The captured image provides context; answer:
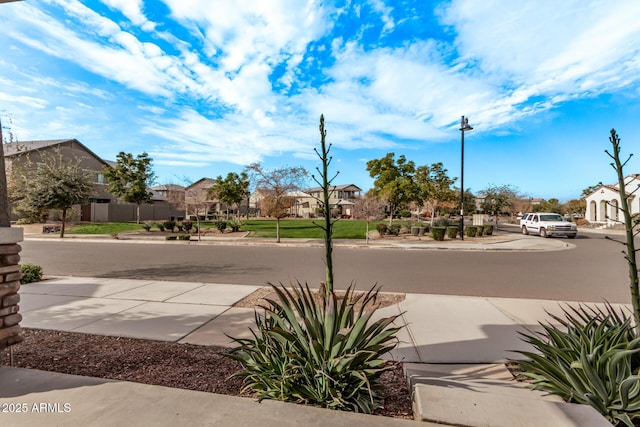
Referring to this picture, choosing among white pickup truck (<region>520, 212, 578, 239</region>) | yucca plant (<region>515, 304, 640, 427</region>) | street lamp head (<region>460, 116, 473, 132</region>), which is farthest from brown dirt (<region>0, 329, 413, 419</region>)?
white pickup truck (<region>520, 212, 578, 239</region>)

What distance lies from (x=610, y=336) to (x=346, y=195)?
259 feet

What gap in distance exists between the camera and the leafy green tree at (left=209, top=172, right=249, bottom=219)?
44.4m

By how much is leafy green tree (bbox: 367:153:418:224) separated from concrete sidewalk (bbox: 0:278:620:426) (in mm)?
22488

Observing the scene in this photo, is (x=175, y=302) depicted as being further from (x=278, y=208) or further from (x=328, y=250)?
(x=278, y=208)

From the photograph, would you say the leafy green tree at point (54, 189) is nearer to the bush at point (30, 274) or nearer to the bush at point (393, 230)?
the bush at point (30, 274)

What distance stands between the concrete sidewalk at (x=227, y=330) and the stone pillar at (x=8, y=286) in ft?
1.79

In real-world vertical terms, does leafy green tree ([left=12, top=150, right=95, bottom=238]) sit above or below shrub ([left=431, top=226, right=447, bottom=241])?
above

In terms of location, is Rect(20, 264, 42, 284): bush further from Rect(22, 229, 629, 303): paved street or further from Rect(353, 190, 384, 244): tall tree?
Rect(353, 190, 384, 244): tall tree

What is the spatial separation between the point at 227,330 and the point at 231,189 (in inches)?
1606

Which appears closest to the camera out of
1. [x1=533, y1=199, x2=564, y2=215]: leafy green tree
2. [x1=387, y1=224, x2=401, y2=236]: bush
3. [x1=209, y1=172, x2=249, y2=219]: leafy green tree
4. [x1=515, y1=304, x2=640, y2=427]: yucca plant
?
[x1=515, y1=304, x2=640, y2=427]: yucca plant

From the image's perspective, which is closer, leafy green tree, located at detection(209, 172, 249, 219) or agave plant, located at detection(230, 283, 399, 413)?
agave plant, located at detection(230, 283, 399, 413)

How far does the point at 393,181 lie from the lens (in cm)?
2952

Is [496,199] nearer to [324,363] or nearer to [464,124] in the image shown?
[464,124]

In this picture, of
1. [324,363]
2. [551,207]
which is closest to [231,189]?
[324,363]
